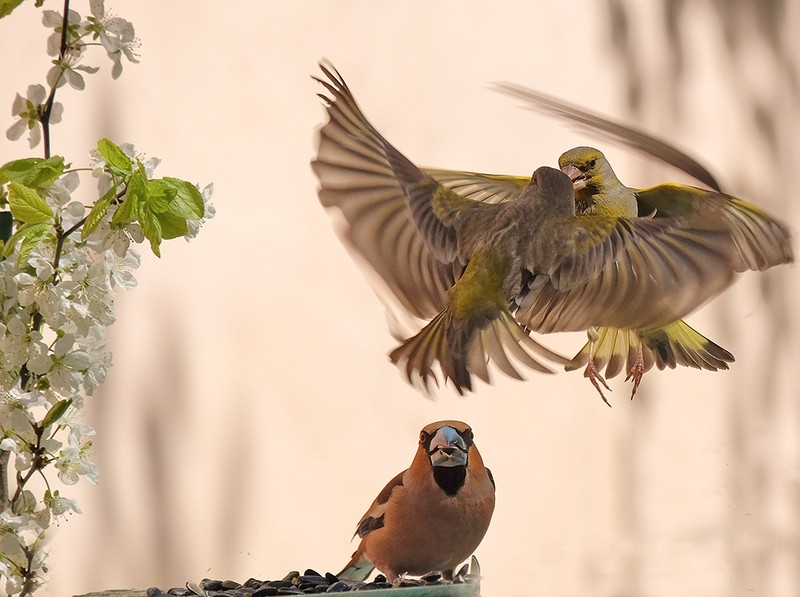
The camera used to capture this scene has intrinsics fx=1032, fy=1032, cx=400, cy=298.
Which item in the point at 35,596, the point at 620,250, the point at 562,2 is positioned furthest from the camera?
the point at 562,2

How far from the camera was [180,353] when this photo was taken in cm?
98

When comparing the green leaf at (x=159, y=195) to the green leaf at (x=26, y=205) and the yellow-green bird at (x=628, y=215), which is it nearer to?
the green leaf at (x=26, y=205)

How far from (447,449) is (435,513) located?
47 mm

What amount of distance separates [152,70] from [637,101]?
0.51m

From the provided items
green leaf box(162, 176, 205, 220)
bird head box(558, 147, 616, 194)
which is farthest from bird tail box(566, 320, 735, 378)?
green leaf box(162, 176, 205, 220)

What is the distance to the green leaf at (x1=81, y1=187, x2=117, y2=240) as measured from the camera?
1.88 ft

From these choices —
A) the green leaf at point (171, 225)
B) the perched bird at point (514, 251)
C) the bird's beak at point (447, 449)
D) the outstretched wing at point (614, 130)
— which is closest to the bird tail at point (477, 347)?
the perched bird at point (514, 251)

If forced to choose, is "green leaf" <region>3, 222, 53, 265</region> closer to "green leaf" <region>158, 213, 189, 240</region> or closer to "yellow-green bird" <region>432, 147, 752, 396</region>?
"green leaf" <region>158, 213, 189, 240</region>

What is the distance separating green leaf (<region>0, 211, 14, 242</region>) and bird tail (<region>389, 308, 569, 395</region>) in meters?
0.35

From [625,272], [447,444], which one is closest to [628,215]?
[625,272]

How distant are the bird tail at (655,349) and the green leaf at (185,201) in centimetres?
42

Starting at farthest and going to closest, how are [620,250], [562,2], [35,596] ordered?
[562,2]
[35,596]
[620,250]

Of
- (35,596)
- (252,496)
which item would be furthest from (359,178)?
(35,596)

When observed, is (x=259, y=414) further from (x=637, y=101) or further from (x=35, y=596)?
(x=637, y=101)
